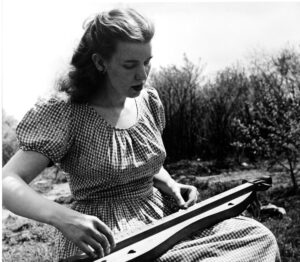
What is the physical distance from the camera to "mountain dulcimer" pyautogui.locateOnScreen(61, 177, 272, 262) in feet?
3.82

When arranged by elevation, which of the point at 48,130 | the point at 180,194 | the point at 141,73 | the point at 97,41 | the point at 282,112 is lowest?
the point at 282,112

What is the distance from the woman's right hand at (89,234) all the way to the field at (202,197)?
5.71ft

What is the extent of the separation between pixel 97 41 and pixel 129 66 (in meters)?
0.16

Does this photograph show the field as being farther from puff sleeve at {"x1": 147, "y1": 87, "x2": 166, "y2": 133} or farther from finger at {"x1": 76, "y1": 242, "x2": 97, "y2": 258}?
finger at {"x1": 76, "y1": 242, "x2": 97, "y2": 258}

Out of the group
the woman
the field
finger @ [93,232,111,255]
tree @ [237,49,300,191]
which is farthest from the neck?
tree @ [237,49,300,191]

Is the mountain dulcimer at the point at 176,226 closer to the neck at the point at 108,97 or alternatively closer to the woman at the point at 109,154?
the woman at the point at 109,154

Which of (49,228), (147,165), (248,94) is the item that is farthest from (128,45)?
(248,94)

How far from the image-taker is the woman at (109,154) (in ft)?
4.18

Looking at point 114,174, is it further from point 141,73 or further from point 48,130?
point 141,73

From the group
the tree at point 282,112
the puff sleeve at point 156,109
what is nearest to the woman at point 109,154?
the puff sleeve at point 156,109

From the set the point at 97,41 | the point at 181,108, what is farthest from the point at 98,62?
the point at 181,108

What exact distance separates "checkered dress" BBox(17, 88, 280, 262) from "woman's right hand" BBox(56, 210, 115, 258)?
0.63 ft

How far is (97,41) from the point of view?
5.10ft

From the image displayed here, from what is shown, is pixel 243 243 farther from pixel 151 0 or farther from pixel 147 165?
pixel 151 0
